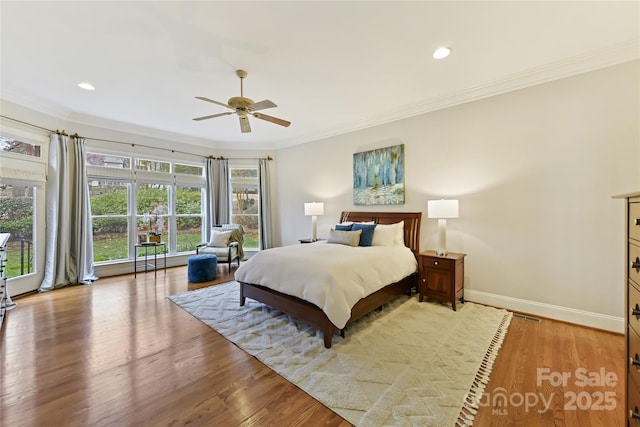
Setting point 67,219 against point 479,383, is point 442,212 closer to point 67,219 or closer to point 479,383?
point 479,383

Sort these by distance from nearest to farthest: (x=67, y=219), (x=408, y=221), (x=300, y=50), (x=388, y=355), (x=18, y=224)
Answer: (x=388, y=355) → (x=300, y=50) → (x=18, y=224) → (x=408, y=221) → (x=67, y=219)

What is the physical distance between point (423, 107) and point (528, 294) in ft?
9.41

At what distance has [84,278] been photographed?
14.6ft

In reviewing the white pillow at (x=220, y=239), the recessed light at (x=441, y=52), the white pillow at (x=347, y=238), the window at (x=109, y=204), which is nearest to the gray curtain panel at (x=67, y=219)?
the window at (x=109, y=204)

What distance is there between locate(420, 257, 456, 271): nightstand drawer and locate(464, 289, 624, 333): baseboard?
0.70 m

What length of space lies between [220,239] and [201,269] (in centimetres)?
97

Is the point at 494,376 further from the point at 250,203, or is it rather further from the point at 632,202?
the point at 250,203

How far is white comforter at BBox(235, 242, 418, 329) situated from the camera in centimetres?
240

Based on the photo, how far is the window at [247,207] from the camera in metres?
6.50

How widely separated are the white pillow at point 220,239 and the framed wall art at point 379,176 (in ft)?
9.05

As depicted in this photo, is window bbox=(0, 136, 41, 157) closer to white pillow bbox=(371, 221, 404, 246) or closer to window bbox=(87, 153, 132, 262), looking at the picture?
window bbox=(87, 153, 132, 262)

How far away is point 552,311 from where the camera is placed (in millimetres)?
2979

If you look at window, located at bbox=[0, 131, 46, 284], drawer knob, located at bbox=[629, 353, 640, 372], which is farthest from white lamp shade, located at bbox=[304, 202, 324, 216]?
window, located at bbox=[0, 131, 46, 284]

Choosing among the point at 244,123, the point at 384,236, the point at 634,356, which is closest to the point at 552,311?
the point at 384,236
